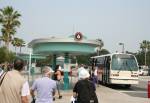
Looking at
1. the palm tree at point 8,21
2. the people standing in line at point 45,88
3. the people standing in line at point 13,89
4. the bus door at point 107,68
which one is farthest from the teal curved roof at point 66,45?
the palm tree at point 8,21

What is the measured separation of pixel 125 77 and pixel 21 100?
27.1m

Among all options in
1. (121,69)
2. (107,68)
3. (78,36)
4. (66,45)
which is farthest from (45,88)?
(107,68)

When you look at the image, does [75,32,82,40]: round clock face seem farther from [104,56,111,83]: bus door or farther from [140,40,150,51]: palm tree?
[140,40,150,51]: palm tree

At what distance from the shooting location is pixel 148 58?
121000 mm

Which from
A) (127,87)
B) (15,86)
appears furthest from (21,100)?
(127,87)

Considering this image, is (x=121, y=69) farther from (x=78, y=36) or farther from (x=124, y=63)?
(x=78, y=36)

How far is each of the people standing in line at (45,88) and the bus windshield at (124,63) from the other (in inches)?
972

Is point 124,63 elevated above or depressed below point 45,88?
above

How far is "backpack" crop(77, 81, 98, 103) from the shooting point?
10.5 m

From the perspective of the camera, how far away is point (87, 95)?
1049cm

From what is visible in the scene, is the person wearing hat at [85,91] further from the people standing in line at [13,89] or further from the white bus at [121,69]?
the white bus at [121,69]

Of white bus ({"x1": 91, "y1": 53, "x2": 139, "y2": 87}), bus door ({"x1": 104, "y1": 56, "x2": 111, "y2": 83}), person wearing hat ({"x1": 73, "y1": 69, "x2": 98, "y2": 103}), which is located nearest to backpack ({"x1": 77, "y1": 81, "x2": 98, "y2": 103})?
person wearing hat ({"x1": 73, "y1": 69, "x2": 98, "y2": 103})

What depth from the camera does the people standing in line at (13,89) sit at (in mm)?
7906

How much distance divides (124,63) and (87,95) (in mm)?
25066
